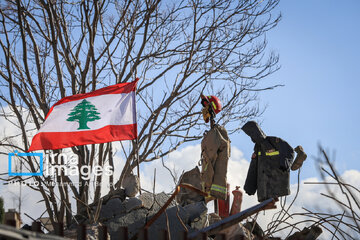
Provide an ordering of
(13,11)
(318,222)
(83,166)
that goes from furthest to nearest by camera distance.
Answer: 1. (13,11)
2. (83,166)
3. (318,222)

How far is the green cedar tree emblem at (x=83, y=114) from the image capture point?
321 inches

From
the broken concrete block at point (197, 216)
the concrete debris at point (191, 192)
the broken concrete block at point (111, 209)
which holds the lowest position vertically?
the broken concrete block at point (197, 216)

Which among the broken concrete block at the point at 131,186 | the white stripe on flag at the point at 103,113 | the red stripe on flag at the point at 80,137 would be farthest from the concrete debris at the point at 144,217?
the white stripe on flag at the point at 103,113

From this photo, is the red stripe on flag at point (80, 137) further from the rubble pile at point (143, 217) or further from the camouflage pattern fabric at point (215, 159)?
the camouflage pattern fabric at point (215, 159)

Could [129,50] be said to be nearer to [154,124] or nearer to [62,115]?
[154,124]

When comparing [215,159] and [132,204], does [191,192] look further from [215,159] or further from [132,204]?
[132,204]

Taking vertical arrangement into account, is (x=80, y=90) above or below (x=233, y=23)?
below

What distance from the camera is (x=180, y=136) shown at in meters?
12.7

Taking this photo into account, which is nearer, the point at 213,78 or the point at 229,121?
the point at 213,78

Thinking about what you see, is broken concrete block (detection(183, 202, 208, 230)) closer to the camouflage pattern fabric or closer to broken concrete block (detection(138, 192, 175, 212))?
the camouflage pattern fabric

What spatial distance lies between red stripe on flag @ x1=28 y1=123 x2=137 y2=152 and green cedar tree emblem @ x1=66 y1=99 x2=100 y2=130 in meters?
0.19

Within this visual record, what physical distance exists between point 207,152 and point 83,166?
3.32 m

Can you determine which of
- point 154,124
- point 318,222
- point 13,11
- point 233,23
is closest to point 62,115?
point 154,124

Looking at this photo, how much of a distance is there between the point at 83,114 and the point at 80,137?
45 centimetres
